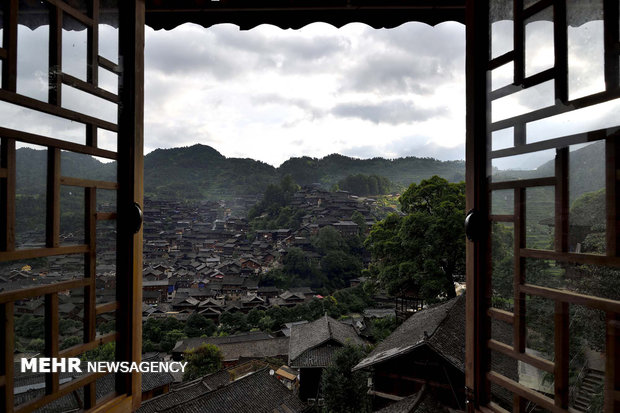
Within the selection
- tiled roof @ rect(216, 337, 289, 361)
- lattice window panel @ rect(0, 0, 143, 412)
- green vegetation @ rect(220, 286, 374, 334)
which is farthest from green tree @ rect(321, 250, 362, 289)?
lattice window panel @ rect(0, 0, 143, 412)

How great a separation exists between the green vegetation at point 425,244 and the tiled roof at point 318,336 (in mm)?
2077

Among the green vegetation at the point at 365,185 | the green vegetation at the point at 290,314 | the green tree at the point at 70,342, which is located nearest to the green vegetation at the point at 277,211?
the green vegetation at the point at 365,185

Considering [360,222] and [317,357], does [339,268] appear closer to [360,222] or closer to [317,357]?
[360,222]

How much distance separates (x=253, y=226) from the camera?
85.2ft

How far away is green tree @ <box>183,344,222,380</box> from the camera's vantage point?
8633 millimetres

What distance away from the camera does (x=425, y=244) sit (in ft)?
20.3

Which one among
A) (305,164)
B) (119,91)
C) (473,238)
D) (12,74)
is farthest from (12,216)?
(305,164)

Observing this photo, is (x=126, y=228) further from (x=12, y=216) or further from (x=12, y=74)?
(x=12, y=74)

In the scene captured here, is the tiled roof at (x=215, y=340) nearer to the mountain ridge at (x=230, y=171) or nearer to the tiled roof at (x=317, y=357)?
the tiled roof at (x=317, y=357)

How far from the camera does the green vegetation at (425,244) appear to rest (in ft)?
19.5

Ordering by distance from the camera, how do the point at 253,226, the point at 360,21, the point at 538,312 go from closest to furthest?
the point at 538,312 → the point at 360,21 → the point at 253,226

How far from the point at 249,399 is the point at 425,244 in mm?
4297

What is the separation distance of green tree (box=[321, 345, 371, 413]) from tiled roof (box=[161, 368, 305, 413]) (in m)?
1.44

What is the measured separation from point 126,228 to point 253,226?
25.2 meters
